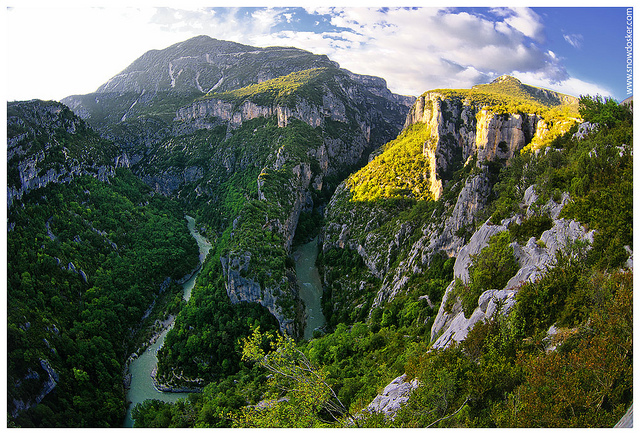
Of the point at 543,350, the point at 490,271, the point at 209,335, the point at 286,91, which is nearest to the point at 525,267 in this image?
the point at 490,271

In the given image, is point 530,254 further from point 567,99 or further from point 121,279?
point 567,99

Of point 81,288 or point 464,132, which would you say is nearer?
point 81,288

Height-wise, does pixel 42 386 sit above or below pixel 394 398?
below

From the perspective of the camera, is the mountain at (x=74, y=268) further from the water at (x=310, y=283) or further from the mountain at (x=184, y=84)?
the mountain at (x=184, y=84)

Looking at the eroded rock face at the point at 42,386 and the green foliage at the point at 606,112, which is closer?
the green foliage at the point at 606,112

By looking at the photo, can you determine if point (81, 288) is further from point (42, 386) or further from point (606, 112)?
point (606, 112)

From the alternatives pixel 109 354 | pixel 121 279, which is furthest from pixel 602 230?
pixel 121 279

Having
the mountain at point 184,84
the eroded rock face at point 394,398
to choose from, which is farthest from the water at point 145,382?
the mountain at point 184,84
